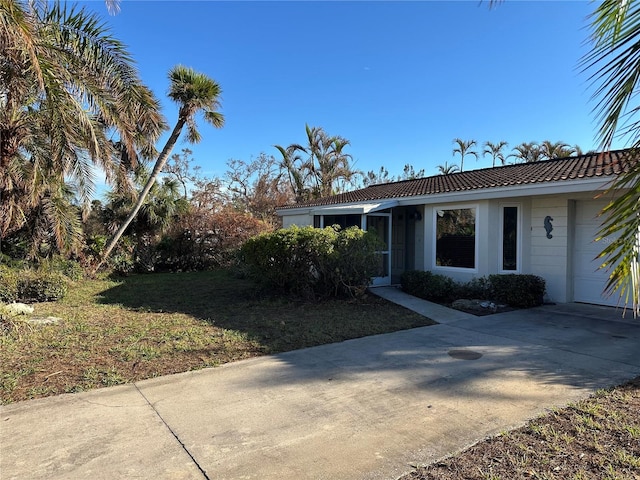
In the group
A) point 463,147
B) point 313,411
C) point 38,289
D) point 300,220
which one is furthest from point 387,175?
point 313,411

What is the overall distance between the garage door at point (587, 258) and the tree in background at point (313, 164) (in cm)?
1928

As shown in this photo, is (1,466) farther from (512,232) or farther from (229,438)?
(512,232)

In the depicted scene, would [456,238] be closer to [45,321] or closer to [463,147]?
[45,321]

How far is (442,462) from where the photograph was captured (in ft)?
10.4

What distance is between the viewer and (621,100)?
9.74 feet

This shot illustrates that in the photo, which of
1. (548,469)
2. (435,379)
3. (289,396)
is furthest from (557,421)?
(289,396)

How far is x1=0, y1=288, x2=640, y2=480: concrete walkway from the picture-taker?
3.20m

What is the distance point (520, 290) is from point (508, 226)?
2059 mm

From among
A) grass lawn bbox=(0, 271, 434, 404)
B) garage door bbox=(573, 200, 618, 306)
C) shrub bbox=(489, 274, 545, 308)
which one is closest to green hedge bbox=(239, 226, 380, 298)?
grass lawn bbox=(0, 271, 434, 404)

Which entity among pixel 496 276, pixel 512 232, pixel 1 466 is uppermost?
pixel 512 232

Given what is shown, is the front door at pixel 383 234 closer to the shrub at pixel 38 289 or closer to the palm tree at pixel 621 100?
the shrub at pixel 38 289

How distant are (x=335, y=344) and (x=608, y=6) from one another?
529 centimetres

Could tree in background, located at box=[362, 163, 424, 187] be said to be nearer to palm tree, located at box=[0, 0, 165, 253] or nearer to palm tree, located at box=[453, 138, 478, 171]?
palm tree, located at box=[453, 138, 478, 171]

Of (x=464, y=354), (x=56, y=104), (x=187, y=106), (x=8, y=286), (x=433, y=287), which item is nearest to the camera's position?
(x=464, y=354)
